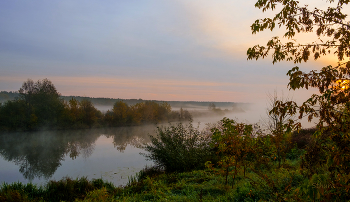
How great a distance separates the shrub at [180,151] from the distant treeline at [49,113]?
26698 millimetres

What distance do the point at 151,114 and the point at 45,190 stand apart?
37.7 m

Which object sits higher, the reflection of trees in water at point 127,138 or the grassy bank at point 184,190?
the grassy bank at point 184,190

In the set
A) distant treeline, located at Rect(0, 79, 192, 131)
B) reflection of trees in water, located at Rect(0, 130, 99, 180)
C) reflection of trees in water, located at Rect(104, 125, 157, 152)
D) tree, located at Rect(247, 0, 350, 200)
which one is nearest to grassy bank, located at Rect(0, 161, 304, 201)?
tree, located at Rect(247, 0, 350, 200)

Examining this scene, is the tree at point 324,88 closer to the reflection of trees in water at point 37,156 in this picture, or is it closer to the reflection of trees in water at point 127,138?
the reflection of trees in water at point 37,156

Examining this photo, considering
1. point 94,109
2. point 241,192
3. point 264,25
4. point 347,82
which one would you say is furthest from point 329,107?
point 94,109

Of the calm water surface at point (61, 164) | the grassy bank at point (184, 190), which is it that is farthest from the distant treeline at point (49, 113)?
the grassy bank at point (184, 190)

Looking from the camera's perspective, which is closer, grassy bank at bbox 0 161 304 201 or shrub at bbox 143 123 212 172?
grassy bank at bbox 0 161 304 201

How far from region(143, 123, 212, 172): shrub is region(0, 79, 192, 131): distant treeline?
2670 centimetres

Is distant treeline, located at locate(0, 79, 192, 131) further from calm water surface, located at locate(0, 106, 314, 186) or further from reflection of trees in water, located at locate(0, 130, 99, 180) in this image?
calm water surface, located at locate(0, 106, 314, 186)

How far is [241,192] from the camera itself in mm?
4664

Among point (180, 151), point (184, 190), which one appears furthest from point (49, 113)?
point (184, 190)

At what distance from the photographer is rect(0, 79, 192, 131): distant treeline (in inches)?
1116

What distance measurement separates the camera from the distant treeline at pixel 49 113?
28344 mm

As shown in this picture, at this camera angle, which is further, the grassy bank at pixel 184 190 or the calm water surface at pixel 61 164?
the calm water surface at pixel 61 164
